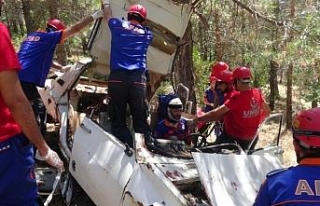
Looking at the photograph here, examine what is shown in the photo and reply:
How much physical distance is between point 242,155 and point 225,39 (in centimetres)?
707

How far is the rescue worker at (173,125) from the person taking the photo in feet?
18.4

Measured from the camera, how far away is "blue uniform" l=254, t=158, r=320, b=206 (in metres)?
2.11

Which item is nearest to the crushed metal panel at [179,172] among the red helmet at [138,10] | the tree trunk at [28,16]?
the red helmet at [138,10]

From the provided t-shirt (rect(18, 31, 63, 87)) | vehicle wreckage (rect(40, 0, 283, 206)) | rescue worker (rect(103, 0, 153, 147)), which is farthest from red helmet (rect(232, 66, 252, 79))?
t-shirt (rect(18, 31, 63, 87))

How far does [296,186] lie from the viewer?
2.12 meters

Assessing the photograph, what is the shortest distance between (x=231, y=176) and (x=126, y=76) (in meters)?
2.06

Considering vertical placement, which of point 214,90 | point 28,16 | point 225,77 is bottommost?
point 214,90

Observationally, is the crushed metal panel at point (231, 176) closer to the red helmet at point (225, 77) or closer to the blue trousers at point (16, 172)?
the blue trousers at point (16, 172)

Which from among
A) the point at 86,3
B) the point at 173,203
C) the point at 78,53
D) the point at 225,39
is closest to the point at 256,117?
the point at 173,203

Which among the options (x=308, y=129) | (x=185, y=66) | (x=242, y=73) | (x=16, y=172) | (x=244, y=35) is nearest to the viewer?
(x=308, y=129)

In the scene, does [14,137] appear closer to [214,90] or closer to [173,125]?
[173,125]

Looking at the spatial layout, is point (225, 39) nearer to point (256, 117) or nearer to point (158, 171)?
point (256, 117)

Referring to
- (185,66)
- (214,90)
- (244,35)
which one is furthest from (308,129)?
(244,35)

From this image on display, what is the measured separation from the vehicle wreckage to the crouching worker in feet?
2.13
